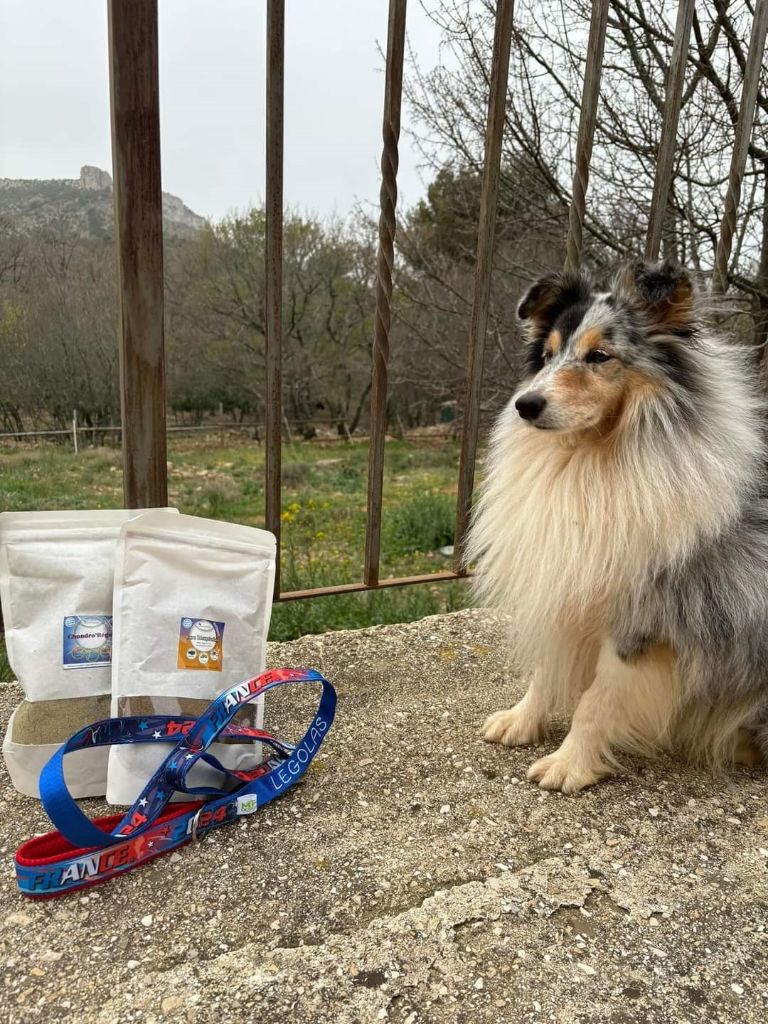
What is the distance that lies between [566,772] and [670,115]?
7.78 feet

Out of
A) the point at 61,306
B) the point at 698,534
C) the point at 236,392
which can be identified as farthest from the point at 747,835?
the point at 236,392

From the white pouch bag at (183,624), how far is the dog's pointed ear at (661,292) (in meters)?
1.16

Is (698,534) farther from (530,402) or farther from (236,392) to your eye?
(236,392)

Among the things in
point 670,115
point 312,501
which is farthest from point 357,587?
point 312,501

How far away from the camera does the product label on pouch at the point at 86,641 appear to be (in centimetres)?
158

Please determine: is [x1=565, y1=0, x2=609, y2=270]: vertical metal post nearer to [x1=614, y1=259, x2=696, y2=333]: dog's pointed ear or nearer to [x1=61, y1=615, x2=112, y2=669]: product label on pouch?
[x1=614, y1=259, x2=696, y2=333]: dog's pointed ear

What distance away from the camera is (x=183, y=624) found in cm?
164

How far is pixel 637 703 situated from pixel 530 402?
0.87 m

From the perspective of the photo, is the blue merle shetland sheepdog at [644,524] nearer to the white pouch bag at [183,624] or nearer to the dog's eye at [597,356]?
the dog's eye at [597,356]

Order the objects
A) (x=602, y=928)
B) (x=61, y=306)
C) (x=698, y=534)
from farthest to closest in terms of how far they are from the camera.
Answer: (x=61, y=306) → (x=698, y=534) → (x=602, y=928)

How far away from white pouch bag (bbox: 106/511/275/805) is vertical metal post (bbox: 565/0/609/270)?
153 cm

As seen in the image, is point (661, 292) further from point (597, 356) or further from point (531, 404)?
point (531, 404)

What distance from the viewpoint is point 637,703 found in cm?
184

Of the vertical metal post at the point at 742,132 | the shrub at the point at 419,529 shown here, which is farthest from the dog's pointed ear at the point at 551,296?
the shrub at the point at 419,529
